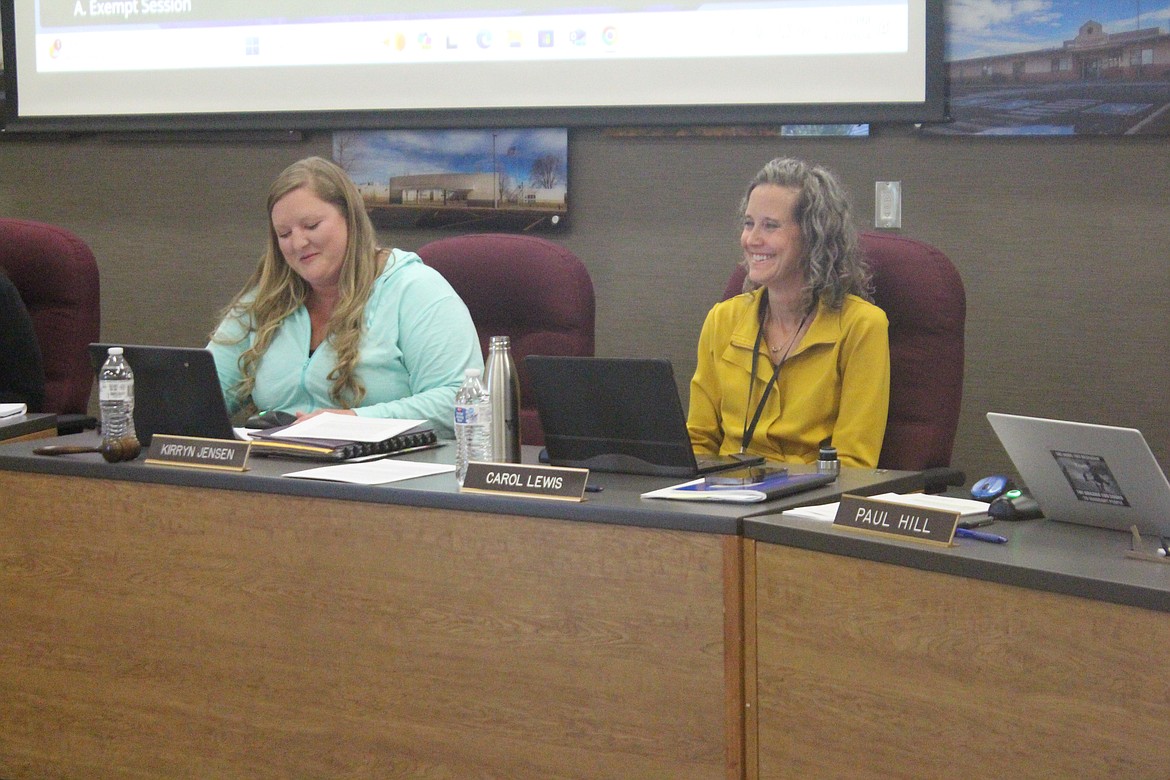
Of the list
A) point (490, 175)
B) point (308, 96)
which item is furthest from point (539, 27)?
point (308, 96)

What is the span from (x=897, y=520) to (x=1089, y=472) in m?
0.23

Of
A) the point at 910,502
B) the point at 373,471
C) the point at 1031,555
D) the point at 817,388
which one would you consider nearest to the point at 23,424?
the point at 373,471

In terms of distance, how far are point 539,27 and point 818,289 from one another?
1.27m

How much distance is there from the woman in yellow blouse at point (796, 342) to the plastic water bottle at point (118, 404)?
0.99 meters

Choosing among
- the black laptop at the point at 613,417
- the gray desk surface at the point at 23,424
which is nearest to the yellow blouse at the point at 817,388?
the black laptop at the point at 613,417

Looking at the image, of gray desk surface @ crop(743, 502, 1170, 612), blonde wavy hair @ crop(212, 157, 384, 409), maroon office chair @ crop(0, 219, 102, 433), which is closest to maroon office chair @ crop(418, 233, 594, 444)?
blonde wavy hair @ crop(212, 157, 384, 409)

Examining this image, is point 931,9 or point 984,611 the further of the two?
point 931,9

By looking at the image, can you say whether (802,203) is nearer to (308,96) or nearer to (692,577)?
(692,577)

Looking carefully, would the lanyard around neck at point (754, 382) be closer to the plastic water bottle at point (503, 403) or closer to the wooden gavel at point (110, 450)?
the plastic water bottle at point (503, 403)

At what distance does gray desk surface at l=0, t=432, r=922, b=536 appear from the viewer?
1.58 meters

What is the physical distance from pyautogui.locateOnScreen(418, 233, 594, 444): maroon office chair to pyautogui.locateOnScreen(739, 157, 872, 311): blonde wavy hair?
16.8 inches

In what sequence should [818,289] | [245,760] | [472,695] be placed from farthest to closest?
[818,289] < [245,760] < [472,695]

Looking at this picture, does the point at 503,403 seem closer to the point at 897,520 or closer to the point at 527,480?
the point at 527,480

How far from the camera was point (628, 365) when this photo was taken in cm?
176
